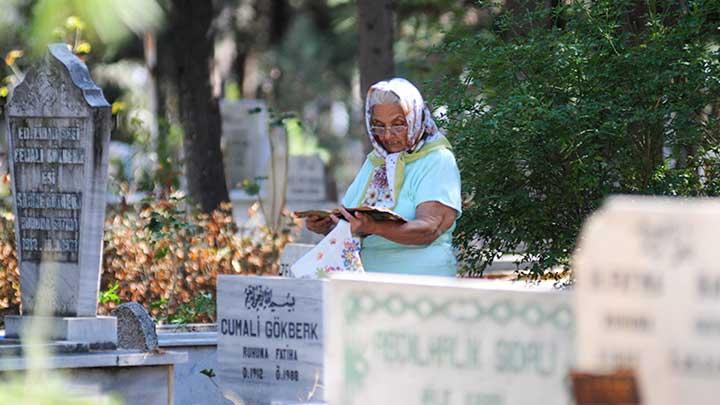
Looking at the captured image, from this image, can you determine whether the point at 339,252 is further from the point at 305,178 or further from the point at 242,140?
the point at 242,140

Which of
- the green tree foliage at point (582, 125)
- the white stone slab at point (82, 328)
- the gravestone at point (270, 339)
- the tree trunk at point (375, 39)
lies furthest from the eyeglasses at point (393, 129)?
the tree trunk at point (375, 39)

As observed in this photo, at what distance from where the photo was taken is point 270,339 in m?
6.77

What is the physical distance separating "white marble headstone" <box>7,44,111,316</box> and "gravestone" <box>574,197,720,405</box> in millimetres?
4419

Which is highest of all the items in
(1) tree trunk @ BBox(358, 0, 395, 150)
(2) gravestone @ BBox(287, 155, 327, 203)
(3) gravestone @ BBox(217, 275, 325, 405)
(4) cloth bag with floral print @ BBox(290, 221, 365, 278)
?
(1) tree trunk @ BBox(358, 0, 395, 150)

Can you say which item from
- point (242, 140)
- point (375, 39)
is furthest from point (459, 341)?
point (242, 140)

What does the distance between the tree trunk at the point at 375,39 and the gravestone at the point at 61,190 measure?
518 cm

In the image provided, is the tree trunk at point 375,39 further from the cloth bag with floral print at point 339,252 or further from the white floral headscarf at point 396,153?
the cloth bag with floral print at point 339,252

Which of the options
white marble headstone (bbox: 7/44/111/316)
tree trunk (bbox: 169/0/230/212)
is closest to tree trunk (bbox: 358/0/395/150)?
tree trunk (bbox: 169/0/230/212)

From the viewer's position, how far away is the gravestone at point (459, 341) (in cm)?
417

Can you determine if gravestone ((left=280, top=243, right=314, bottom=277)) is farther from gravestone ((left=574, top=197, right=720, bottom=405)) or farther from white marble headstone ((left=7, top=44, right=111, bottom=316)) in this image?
gravestone ((left=574, top=197, right=720, bottom=405))

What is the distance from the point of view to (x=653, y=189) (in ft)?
26.6

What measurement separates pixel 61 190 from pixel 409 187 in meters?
1.94

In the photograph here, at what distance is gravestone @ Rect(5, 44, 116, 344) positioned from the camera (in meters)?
7.46

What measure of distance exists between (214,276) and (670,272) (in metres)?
7.78
